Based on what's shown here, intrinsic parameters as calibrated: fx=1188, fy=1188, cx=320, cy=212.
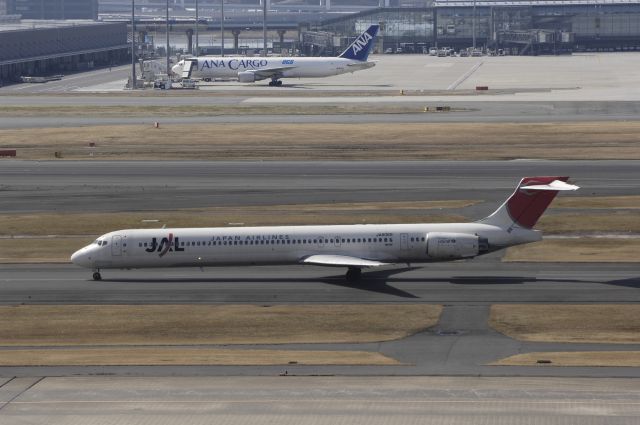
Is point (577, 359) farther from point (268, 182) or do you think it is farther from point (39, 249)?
point (268, 182)

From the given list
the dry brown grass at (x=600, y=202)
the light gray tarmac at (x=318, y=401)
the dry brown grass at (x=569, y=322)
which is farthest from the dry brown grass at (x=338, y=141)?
the light gray tarmac at (x=318, y=401)

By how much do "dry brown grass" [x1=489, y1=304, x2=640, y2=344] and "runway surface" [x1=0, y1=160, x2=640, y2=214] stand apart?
84.4ft

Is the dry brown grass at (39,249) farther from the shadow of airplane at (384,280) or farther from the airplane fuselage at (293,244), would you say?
the shadow of airplane at (384,280)

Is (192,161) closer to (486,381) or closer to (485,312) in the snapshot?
(485,312)

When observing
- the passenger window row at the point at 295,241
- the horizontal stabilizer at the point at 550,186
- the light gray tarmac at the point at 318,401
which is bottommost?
the light gray tarmac at the point at 318,401

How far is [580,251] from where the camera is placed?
73.4 m

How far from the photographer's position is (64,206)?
92062mm

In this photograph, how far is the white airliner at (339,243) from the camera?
65.6 metres

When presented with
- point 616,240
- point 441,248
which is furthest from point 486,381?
point 616,240

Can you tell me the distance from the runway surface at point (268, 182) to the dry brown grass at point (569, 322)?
2572 cm

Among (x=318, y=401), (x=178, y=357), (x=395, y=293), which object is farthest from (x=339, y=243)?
(x=318, y=401)

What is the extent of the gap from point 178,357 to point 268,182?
50543mm

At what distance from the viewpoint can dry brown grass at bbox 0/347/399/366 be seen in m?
50.9

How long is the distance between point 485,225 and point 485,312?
8.30 metres
